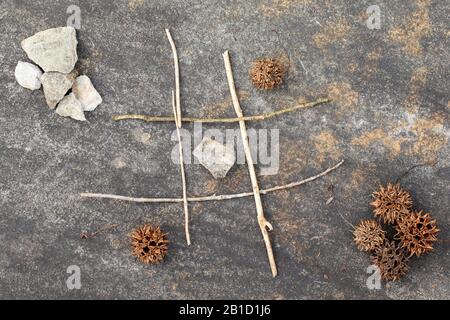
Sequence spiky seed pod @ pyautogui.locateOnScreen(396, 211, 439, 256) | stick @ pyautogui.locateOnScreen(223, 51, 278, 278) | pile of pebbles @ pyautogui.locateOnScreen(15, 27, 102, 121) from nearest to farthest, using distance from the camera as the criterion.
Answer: spiky seed pod @ pyautogui.locateOnScreen(396, 211, 439, 256), stick @ pyautogui.locateOnScreen(223, 51, 278, 278), pile of pebbles @ pyautogui.locateOnScreen(15, 27, 102, 121)

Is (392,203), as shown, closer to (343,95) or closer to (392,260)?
(392,260)

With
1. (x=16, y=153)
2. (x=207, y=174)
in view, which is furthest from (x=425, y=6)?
(x=16, y=153)

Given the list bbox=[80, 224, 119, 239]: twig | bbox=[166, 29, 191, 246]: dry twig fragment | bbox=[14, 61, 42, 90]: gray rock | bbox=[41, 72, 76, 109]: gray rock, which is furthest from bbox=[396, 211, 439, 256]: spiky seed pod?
bbox=[14, 61, 42, 90]: gray rock

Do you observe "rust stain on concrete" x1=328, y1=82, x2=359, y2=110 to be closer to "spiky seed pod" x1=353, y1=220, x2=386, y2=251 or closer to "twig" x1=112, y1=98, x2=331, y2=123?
"twig" x1=112, y1=98, x2=331, y2=123

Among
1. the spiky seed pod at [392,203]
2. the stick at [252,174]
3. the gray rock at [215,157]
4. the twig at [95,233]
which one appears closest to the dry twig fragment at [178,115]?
the gray rock at [215,157]

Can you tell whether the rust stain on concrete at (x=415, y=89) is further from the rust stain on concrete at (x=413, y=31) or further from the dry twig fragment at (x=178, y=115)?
the dry twig fragment at (x=178, y=115)
